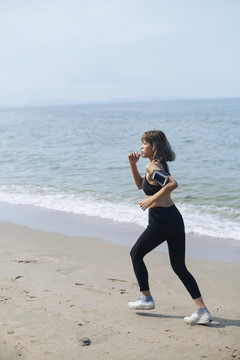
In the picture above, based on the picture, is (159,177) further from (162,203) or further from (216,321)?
(216,321)

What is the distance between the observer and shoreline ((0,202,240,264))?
23.2 ft

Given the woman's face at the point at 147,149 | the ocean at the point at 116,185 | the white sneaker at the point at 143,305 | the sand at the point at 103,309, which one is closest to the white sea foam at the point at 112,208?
the ocean at the point at 116,185

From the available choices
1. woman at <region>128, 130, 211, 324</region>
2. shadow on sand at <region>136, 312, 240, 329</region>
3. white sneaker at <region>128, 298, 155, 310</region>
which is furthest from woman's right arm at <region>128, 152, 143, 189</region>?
shadow on sand at <region>136, 312, 240, 329</region>

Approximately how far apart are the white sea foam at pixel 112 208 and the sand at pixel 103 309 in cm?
201

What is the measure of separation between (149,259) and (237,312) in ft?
6.91

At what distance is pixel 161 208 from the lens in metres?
4.27

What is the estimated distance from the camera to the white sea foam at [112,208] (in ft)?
27.9

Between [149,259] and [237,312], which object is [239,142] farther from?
[237,312]

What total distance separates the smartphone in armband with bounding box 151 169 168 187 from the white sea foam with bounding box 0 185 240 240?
13.7ft

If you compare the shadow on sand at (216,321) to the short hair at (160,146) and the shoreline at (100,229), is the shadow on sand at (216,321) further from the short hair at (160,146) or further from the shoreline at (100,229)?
the shoreline at (100,229)

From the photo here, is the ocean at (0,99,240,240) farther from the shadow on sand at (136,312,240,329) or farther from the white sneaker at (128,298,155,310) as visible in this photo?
the white sneaker at (128,298,155,310)

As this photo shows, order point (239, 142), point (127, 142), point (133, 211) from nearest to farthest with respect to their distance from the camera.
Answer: point (133, 211) → point (239, 142) → point (127, 142)

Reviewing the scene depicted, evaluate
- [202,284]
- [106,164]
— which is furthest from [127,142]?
[202,284]

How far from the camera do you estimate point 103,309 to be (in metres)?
4.61
